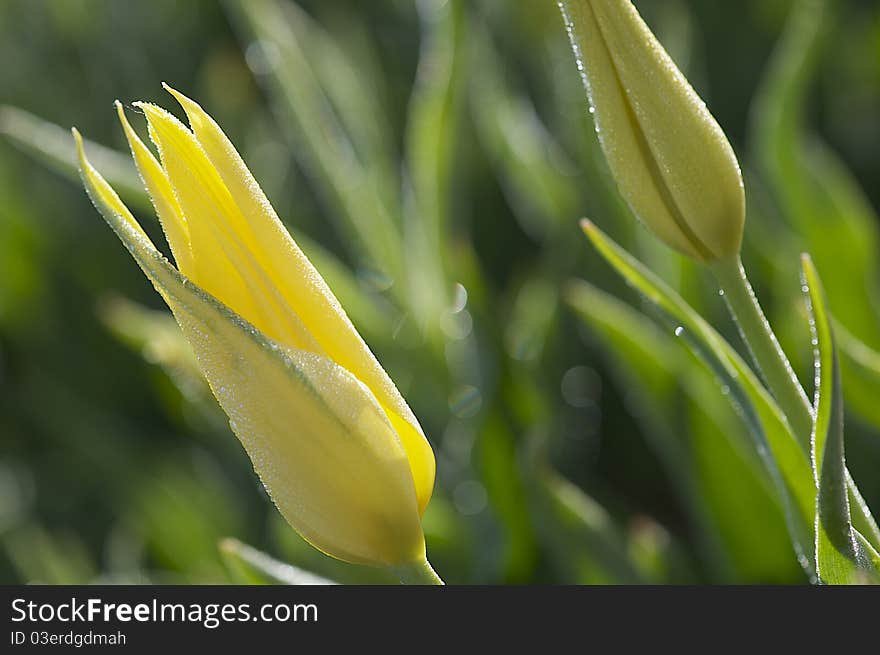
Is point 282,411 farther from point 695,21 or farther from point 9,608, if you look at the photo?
point 695,21

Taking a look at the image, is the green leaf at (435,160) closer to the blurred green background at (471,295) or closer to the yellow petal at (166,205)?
the blurred green background at (471,295)

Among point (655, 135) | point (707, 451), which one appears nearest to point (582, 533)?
point (707, 451)

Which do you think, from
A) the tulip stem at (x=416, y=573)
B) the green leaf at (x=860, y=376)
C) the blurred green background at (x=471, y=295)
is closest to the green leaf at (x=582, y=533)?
the blurred green background at (x=471, y=295)

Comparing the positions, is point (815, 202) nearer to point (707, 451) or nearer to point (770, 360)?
point (707, 451)

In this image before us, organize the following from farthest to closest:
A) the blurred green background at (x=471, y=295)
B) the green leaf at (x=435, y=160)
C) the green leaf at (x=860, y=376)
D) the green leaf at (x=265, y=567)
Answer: the green leaf at (x=435, y=160) → the blurred green background at (x=471, y=295) → the green leaf at (x=860, y=376) → the green leaf at (x=265, y=567)

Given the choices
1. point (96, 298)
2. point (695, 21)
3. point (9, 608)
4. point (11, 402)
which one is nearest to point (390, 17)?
point (695, 21)
